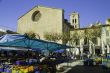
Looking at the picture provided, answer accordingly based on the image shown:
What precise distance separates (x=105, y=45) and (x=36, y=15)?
1874cm

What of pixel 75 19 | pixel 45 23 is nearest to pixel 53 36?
pixel 45 23

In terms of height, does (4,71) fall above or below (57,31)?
below

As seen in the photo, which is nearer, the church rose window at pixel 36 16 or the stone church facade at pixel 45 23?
the stone church facade at pixel 45 23

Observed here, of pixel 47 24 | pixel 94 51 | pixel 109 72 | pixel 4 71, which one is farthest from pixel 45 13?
pixel 4 71

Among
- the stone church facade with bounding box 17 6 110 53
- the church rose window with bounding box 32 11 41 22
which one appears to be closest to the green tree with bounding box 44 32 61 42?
the stone church facade with bounding box 17 6 110 53

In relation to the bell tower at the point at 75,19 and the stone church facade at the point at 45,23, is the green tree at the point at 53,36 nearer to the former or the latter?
the stone church facade at the point at 45,23

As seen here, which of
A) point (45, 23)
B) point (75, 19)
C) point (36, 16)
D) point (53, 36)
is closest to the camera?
point (53, 36)

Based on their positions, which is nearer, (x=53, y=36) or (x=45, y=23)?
(x=53, y=36)

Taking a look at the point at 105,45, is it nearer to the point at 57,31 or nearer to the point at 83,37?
the point at 83,37

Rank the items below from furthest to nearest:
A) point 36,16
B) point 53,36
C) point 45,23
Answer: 1. point 36,16
2. point 45,23
3. point 53,36

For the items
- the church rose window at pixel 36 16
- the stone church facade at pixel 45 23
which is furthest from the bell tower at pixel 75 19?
the church rose window at pixel 36 16

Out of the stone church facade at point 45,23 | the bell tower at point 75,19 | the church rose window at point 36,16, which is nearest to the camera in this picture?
the stone church facade at point 45,23

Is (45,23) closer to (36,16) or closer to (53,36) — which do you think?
(36,16)

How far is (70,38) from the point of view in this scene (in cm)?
5669
